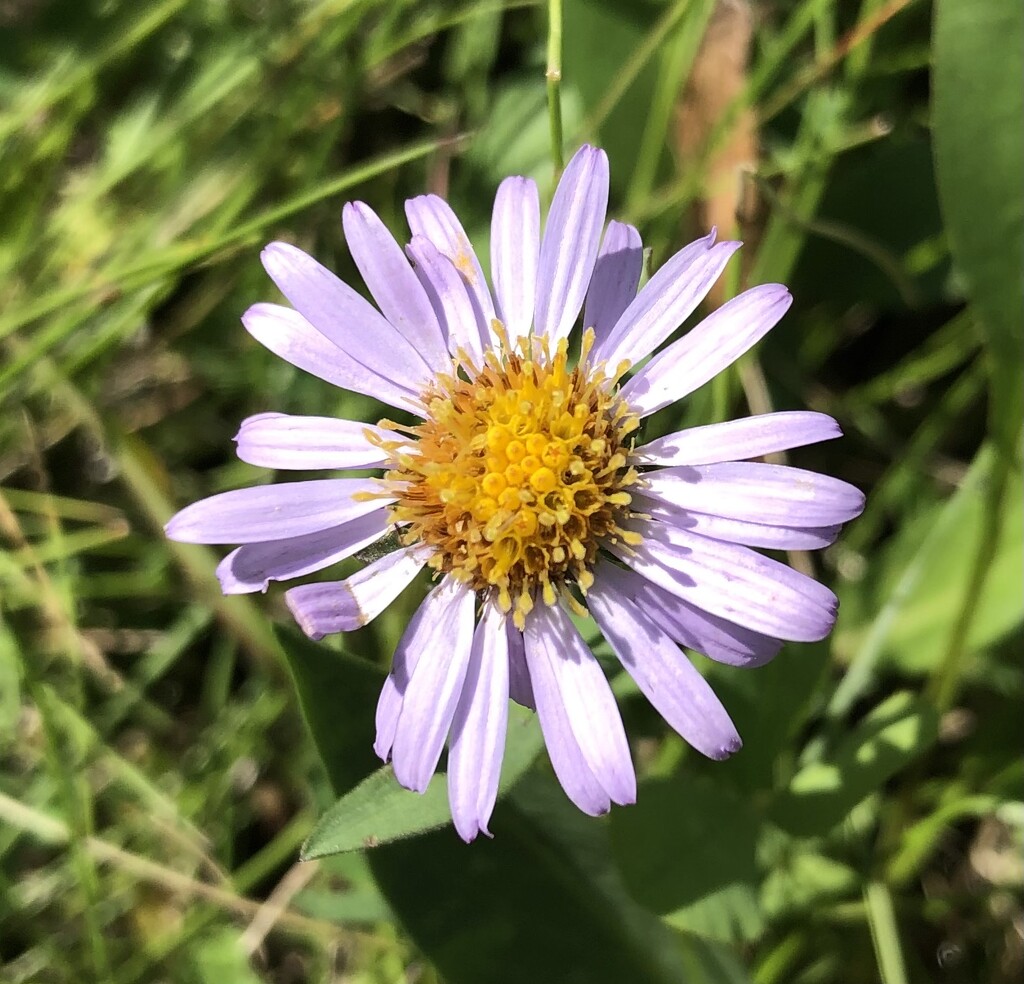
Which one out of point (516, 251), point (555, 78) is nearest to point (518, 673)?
point (516, 251)

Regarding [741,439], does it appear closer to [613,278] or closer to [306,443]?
[613,278]

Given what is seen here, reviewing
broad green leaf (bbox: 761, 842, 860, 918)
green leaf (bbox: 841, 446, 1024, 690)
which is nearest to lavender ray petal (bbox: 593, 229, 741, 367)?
green leaf (bbox: 841, 446, 1024, 690)

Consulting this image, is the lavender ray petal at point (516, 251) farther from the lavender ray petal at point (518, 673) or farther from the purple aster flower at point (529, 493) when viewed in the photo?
the lavender ray petal at point (518, 673)

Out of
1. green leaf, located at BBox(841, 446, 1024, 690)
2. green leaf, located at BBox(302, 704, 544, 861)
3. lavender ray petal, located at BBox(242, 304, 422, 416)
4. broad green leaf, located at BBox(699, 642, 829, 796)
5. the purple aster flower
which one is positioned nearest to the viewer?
green leaf, located at BBox(302, 704, 544, 861)

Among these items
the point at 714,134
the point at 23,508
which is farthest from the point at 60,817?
the point at 714,134

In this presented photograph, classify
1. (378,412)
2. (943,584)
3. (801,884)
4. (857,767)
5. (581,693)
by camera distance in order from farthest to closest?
(378,412) < (943,584) < (801,884) < (857,767) < (581,693)

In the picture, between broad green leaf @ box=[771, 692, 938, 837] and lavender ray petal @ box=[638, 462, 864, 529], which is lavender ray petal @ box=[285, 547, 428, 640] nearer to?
lavender ray petal @ box=[638, 462, 864, 529]

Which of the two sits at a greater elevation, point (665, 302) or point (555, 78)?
point (555, 78)

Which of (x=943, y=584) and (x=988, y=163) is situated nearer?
(x=988, y=163)
